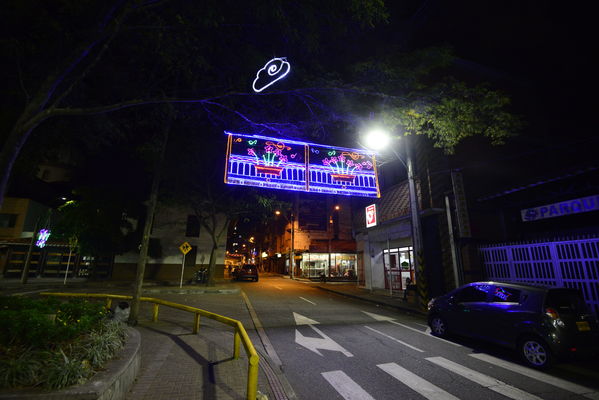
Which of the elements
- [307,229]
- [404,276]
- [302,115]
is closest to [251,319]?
[302,115]

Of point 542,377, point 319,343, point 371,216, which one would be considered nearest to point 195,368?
point 319,343

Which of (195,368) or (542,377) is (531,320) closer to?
(542,377)

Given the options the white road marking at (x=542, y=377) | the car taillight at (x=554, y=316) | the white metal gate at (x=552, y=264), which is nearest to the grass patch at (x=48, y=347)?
the white road marking at (x=542, y=377)

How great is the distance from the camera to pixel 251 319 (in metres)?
10.1

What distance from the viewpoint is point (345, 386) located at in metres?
4.58

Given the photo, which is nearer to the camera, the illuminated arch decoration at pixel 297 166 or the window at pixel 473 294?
the window at pixel 473 294

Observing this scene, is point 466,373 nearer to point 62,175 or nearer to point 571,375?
point 571,375

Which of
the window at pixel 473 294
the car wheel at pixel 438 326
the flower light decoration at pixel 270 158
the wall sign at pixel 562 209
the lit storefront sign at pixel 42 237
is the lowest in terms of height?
the car wheel at pixel 438 326

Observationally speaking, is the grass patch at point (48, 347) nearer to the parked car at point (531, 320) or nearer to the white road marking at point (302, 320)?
the white road marking at point (302, 320)

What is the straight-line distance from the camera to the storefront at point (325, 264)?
3766cm

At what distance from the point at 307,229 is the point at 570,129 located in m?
29.7

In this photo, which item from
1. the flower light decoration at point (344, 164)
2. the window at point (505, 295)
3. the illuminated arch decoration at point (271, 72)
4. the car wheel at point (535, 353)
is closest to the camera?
the car wheel at point (535, 353)

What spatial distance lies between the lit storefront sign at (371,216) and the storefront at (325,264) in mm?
19151

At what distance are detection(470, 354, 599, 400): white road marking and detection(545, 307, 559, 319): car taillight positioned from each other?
1121 millimetres
